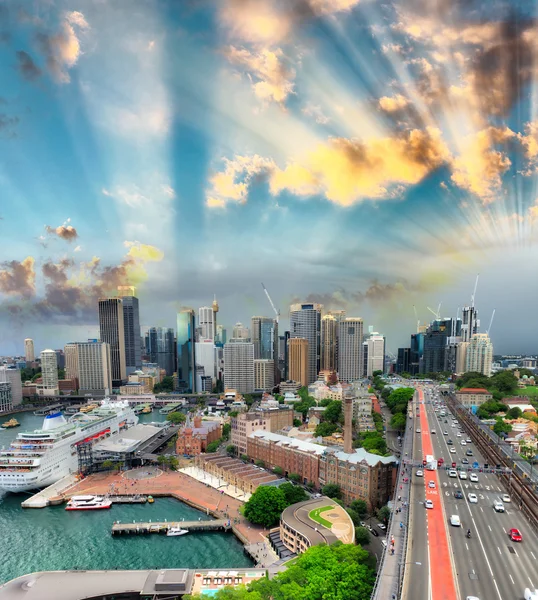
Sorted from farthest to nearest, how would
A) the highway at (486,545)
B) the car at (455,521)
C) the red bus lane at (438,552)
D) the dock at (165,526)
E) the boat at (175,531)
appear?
the dock at (165,526), the boat at (175,531), the car at (455,521), the highway at (486,545), the red bus lane at (438,552)

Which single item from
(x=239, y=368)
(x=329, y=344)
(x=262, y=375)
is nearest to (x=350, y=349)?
(x=329, y=344)

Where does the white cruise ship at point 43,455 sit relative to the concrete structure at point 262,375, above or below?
above

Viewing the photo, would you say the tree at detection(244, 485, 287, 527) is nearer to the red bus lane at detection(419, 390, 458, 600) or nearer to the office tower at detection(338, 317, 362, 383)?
the red bus lane at detection(419, 390, 458, 600)

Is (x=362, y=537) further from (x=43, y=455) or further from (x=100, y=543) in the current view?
(x=43, y=455)

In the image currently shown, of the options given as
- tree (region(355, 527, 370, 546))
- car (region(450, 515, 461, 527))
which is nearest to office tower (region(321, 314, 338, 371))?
tree (region(355, 527, 370, 546))

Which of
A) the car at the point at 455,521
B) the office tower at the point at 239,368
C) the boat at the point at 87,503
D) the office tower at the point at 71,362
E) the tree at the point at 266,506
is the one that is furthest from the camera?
the office tower at the point at 71,362

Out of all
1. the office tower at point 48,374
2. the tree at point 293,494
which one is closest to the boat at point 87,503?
the tree at point 293,494

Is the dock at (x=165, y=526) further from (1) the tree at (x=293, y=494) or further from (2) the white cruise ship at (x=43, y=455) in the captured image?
(2) the white cruise ship at (x=43, y=455)
